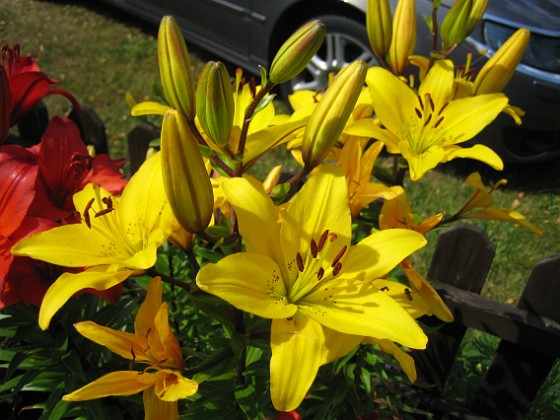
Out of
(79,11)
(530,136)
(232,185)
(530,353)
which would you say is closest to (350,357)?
(232,185)

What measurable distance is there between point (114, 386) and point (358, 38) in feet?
9.91

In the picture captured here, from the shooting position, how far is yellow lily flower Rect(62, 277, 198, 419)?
86cm

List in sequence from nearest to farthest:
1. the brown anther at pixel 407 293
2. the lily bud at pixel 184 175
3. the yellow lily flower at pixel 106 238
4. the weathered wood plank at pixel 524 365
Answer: the lily bud at pixel 184 175 < the yellow lily flower at pixel 106 238 < the brown anther at pixel 407 293 < the weathered wood plank at pixel 524 365

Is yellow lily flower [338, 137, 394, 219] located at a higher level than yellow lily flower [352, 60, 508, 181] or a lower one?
lower

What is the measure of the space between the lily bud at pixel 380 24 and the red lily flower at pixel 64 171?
619 millimetres

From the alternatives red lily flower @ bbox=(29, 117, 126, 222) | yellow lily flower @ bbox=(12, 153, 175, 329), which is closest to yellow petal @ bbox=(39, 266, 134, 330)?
yellow lily flower @ bbox=(12, 153, 175, 329)

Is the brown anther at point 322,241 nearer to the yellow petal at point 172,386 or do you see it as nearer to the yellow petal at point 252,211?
the yellow petal at point 252,211

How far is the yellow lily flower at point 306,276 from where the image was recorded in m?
0.81

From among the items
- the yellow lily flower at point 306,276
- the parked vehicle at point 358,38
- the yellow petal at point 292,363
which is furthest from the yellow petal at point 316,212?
the parked vehicle at point 358,38

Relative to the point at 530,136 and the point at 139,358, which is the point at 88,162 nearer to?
the point at 139,358

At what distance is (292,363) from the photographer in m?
0.81

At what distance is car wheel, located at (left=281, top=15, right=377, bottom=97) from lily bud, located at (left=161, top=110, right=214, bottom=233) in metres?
2.83

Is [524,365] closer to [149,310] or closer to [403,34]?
[403,34]

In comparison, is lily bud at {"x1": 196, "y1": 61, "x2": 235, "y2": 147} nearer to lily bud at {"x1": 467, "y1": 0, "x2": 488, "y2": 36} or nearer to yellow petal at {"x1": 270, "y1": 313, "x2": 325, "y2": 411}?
yellow petal at {"x1": 270, "y1": 313, "x2": 325, "y2": 411}
